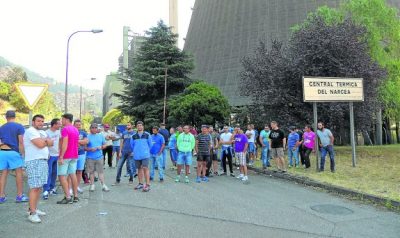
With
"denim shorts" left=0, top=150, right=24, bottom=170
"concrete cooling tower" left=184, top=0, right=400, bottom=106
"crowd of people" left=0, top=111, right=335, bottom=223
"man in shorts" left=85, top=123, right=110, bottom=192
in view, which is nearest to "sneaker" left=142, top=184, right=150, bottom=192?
"crowd of people" left=0, top=111, right=335, bottom=223

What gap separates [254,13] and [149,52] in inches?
444

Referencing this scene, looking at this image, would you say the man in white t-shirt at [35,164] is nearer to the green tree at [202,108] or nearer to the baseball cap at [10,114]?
→ the baseball cap at [10,114]

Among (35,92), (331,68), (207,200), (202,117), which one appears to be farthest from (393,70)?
(35,92)

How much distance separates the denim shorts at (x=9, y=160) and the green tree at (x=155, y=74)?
2337 cm

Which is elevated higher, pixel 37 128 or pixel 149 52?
pixel 149 52

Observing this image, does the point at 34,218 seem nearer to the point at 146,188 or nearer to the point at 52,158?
the point at 52,158

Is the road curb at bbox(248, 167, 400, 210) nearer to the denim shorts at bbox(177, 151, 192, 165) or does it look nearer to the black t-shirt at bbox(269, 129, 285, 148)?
the black t-shirt at bbox(269, 129, 285, 148)

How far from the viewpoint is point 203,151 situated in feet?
37.2

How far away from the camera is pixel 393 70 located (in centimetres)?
2242

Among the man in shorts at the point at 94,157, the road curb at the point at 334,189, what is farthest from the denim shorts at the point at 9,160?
the road curb at the point at 334,189

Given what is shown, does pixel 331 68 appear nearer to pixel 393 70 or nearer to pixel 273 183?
pixel 393 70

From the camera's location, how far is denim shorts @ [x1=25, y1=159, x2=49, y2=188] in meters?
6.09

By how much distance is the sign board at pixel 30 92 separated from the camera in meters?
8.77

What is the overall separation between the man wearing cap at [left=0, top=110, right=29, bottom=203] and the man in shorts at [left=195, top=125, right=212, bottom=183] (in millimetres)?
5041
